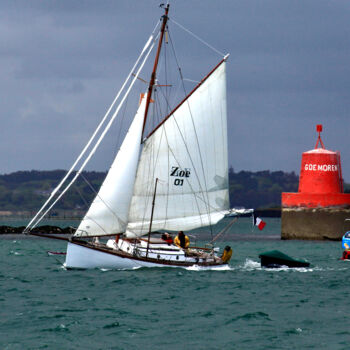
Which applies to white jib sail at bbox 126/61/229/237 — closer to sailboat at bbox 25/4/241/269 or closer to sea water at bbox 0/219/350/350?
sailboat at bbox 25/4/241/269

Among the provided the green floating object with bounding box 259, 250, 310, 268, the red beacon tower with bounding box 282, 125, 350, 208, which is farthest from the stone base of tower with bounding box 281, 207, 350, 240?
the green floating object with bounding box 259, 250, 310, 268

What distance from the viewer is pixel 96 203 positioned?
139 ft

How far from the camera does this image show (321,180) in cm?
8300

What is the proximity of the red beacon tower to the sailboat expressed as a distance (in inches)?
1438

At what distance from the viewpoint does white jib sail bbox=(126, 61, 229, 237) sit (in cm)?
4425

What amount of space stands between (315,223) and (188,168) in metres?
41.1

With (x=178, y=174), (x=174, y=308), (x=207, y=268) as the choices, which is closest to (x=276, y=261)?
(x=207, y=268)

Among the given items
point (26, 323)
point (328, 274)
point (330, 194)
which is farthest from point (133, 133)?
point (330, 194)

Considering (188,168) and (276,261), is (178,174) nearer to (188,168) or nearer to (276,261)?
(188,168)

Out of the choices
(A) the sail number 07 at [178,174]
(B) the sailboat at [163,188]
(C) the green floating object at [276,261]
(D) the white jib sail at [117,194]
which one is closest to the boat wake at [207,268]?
(B) the sailboat at [163,188]

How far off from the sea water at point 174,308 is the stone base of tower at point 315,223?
34838 millimetres

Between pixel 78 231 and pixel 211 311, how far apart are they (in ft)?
43.2

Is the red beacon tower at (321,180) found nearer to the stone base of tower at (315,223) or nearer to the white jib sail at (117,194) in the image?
the stone base of tower at (315,223)

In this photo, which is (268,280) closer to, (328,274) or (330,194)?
(328,274)
